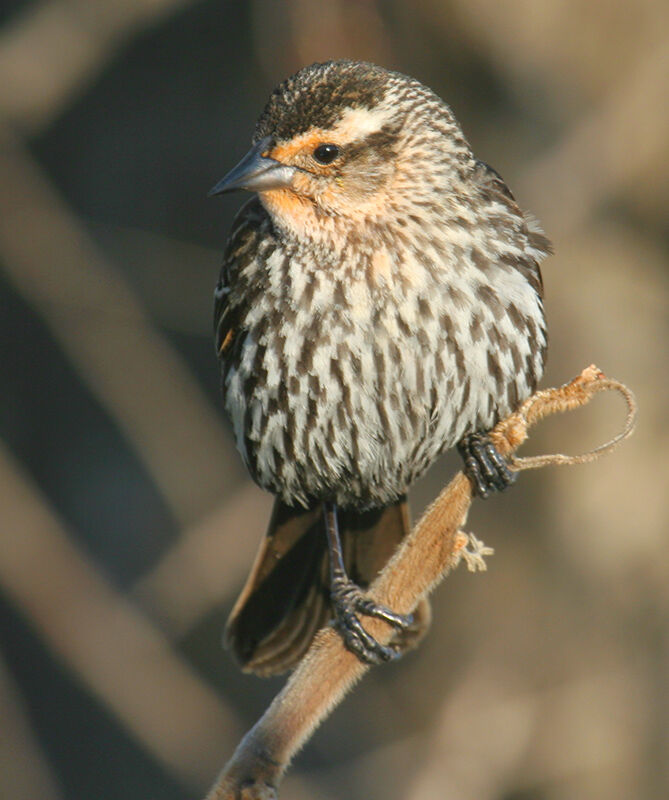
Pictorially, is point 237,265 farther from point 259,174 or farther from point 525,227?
point 525,227

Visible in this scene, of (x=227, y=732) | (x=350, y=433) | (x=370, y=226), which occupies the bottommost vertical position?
(x=227, y=732)

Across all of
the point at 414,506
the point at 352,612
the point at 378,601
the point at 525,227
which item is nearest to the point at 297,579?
the point at 352,612

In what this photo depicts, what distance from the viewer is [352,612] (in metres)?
3.97

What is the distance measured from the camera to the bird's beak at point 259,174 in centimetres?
359

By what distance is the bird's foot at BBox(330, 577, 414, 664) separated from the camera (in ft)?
12.2

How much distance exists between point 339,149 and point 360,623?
131cm

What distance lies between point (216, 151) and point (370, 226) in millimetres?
3590

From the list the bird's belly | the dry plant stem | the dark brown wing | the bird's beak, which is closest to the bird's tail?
the bird's belly

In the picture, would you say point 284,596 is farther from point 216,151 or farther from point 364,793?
point 216,151

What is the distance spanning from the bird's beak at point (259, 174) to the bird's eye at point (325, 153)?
0.25 feet

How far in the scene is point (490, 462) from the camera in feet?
12.6

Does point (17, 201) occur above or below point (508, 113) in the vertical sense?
above

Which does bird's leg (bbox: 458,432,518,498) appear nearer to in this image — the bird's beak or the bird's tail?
the bird's tail

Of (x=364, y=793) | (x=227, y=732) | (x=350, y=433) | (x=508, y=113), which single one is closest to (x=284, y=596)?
(x=350, y=433)
